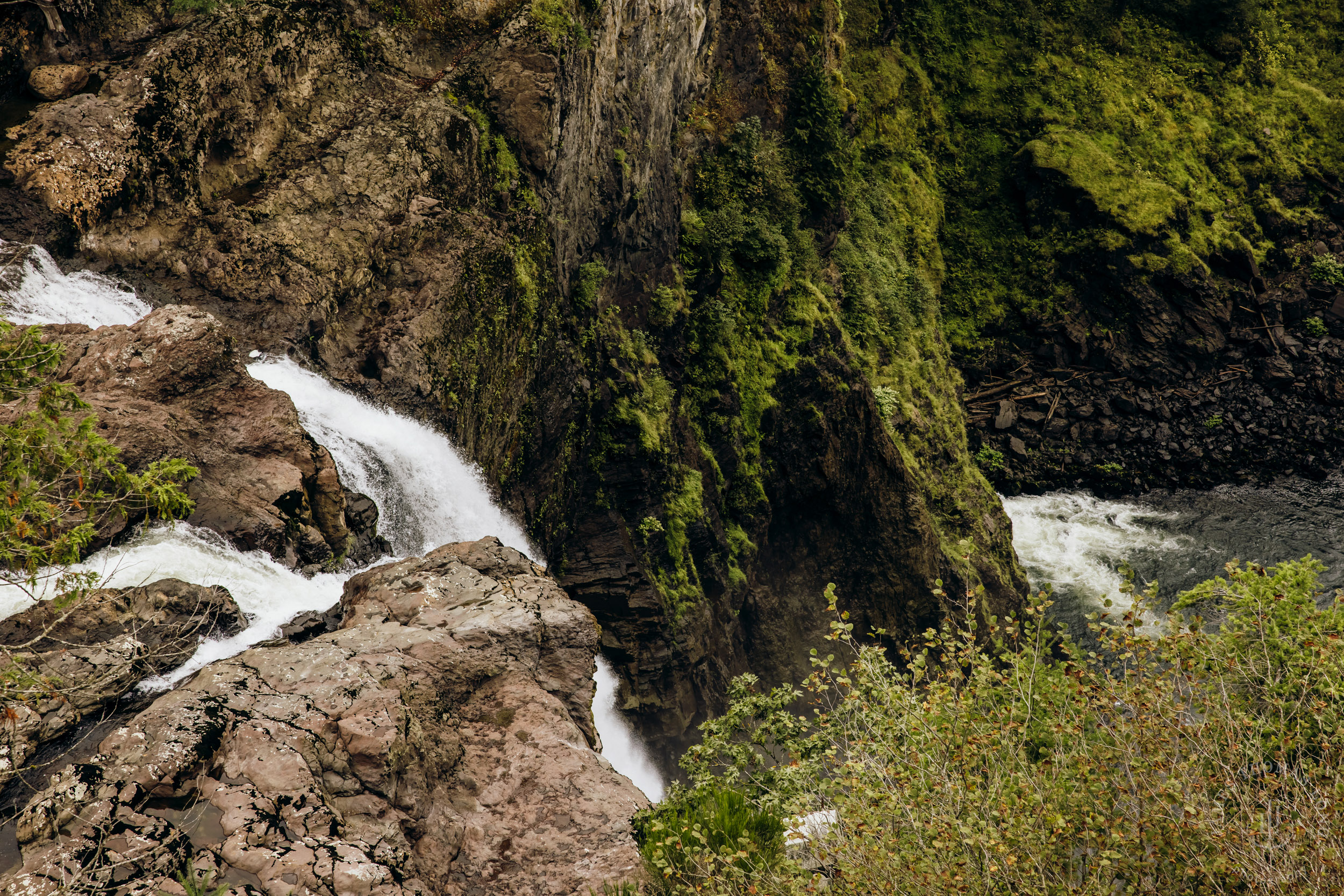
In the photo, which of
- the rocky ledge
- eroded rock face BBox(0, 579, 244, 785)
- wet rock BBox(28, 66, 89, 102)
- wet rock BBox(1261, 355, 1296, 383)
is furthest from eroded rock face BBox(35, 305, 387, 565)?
wet rock BBox(1261, 355, 1296, 383)

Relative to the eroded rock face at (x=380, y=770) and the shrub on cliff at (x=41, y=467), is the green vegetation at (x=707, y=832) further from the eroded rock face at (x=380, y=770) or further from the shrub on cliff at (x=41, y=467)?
the shrub on cliff at (x=41, y=467)

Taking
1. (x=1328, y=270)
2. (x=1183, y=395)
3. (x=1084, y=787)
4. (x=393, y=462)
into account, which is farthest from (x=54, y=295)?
(x=1328, y=270)

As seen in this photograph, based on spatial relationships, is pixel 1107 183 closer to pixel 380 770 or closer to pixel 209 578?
pixel 209 578

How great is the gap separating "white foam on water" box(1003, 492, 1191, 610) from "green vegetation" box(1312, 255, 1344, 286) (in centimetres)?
1575

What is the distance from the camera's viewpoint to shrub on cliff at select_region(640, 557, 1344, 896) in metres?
6.33

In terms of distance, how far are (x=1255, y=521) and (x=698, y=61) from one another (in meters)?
25.8

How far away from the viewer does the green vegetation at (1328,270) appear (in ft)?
127

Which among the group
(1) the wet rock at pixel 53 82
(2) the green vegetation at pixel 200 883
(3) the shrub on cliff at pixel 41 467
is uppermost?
(1) the wet rock at pixel 53 82

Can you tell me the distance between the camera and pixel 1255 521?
31.9 m

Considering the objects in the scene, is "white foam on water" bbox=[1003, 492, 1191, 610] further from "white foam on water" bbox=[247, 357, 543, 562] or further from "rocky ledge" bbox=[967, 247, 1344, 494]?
"white foam on water" bbox=[247, 357, 543, 562]

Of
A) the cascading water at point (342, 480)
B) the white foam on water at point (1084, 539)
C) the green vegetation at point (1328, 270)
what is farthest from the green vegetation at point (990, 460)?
the cascading water at point (342, 480)

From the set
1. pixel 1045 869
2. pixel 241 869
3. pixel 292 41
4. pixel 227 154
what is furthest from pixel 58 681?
pixel 292 41

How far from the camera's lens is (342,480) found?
553 inches

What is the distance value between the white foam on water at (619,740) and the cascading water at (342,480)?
0.06m
